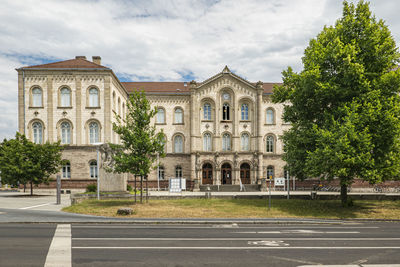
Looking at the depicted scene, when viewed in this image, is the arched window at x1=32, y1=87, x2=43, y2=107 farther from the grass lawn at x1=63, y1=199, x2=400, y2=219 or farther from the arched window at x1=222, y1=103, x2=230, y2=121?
the arched window at x1=222, y1=103, x2=230, y2=121

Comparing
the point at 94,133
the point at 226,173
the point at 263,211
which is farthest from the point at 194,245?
the point at 226,173

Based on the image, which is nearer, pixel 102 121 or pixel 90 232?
pixel 90 232

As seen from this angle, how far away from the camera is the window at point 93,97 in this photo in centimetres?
3622

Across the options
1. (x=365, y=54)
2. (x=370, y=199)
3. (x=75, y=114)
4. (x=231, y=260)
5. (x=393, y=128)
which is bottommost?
(x=370, y=199)

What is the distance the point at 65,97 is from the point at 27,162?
1001cm

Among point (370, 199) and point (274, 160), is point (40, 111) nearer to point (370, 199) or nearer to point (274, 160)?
point (274, 160)

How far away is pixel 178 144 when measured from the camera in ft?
144

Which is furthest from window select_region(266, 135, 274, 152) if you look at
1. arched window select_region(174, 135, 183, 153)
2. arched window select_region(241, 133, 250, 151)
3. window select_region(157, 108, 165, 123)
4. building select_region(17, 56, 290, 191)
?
window select_region(157, 108, 165, 123)

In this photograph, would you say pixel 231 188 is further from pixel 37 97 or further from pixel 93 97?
pixel 37 97

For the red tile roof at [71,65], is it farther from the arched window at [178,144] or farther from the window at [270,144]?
the window at [270,144]

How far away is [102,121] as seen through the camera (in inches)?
1417

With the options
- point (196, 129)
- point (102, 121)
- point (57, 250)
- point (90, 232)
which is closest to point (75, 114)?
point (102, 121)

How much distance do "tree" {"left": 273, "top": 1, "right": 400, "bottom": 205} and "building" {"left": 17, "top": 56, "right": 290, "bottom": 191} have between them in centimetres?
2028

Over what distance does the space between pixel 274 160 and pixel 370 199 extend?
732 inches
